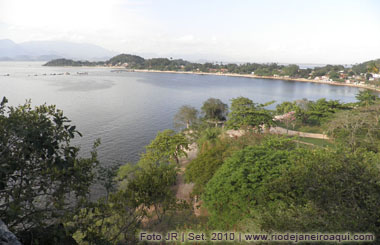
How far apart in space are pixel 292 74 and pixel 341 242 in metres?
129

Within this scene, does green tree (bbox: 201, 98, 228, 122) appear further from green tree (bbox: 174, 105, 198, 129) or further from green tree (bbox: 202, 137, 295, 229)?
green tree (bbox: 202, 137, 295, 229)

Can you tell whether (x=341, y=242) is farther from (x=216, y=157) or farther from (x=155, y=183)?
(x=216, y=157)

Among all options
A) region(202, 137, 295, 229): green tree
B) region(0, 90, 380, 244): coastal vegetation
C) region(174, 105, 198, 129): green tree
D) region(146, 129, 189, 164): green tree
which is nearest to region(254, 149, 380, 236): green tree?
region(0, 90, 380, 244): coastal vegetation

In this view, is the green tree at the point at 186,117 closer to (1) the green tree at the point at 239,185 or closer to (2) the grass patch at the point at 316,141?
(2) the grass patch at the point at 316,141

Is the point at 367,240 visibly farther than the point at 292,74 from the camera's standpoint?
No

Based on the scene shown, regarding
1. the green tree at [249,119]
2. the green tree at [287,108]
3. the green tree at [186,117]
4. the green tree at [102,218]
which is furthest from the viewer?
the green tree at [186,117]

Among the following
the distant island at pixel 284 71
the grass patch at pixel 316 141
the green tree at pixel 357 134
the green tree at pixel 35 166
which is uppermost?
the distant island at pixel 284 71

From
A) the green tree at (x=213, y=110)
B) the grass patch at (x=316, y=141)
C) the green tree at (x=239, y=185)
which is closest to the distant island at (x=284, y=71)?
the green tree at (x=213, y=110)

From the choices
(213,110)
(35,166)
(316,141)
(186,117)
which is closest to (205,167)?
(35,166)

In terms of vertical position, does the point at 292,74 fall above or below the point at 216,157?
above

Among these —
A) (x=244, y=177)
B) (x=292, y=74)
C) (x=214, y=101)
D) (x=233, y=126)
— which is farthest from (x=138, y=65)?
(x=244, y=177)

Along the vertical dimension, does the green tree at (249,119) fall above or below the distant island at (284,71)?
below

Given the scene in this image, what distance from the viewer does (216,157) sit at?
42.7ft

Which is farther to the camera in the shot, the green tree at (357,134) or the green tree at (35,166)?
the green tree at (357,134)
